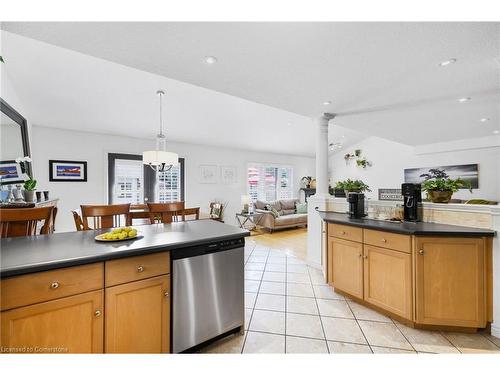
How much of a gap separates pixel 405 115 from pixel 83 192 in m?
6.09

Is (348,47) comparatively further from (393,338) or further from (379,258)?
(393,338)

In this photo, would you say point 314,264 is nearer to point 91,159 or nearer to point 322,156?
point 322,156

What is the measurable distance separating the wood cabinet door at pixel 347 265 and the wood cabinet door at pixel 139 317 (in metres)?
1.84

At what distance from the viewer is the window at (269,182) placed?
697 centimetres

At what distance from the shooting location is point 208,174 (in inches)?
237

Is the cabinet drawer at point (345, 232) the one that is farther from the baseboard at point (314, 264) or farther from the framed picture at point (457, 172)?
the framed picture at point (457, 172)

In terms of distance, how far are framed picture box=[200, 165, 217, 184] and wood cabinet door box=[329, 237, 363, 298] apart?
410cm

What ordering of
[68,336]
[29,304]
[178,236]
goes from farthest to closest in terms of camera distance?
[178,236]
[68,336]
[29,304]

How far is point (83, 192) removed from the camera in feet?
14.4

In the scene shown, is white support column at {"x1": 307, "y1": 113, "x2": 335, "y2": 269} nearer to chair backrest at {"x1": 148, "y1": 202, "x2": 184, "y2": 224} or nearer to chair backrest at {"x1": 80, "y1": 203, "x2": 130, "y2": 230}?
chair backrest at {"x1": 148, "y1": 202, "x2": 184, "y2": 224}

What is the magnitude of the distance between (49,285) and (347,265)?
96.0 inches

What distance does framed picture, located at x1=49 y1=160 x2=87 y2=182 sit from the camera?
4113 millimetres

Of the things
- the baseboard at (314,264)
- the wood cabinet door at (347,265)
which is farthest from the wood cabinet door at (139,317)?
the baseboard at (314,264)

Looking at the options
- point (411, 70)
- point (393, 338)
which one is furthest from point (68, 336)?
point (411, 70)
